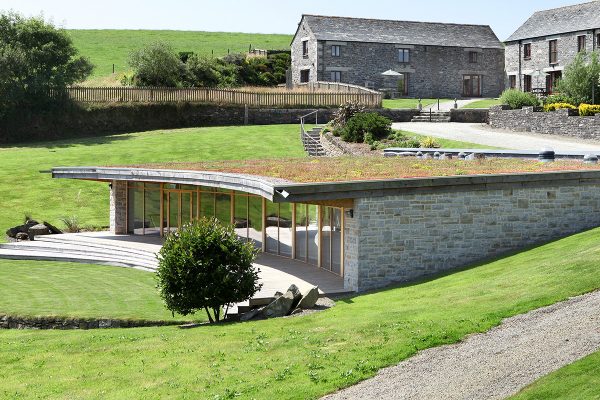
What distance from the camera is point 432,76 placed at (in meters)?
75.9

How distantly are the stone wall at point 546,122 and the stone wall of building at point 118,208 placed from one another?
24816 mm

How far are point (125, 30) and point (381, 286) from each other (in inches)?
3879

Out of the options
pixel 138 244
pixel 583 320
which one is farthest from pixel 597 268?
pixel 138 244

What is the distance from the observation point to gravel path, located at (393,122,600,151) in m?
44.7

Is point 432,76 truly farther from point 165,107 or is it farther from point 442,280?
point 442,280

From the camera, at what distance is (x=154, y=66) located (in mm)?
64062

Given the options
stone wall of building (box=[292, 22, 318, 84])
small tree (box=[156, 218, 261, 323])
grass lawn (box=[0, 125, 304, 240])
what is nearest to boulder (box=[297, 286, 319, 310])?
small tree (box=[156, 218, 261, 323])

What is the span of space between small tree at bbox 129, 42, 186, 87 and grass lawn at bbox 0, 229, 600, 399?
142 feet

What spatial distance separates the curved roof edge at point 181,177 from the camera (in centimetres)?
2578

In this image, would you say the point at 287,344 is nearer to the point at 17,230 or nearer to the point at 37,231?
the point at 37,231

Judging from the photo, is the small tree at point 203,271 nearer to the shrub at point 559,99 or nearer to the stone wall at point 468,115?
the shrub at point 559,99

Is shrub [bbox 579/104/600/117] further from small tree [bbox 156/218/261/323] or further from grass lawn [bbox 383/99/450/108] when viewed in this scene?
Result: small tree [bbox 156/218/261/323]

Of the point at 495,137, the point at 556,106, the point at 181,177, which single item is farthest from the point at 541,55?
the point at 181,177

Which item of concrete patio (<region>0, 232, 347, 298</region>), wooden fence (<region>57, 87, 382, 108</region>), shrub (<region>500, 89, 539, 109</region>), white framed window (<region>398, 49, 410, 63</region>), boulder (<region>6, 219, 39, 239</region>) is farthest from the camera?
white framed window (<region>398, 49, 410, 63</region>)
